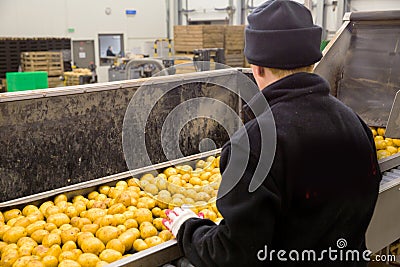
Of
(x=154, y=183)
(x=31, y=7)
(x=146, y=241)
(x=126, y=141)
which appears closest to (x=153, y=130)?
(x=126, y=141)

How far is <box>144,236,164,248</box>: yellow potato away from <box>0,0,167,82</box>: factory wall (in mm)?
10011

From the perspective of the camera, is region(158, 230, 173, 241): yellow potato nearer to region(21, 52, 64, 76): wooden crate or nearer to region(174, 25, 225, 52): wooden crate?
region(21, 52, 64, 76): wooden crate

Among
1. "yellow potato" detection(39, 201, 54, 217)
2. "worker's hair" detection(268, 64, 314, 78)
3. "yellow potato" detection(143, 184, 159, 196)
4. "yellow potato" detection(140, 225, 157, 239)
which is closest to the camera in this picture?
"worker's hair" detection(268, 64, 314, 78)

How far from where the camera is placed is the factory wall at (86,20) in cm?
1066

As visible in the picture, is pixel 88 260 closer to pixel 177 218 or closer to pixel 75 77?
pixel 177 218

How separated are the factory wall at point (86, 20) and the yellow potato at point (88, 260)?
10.0 m

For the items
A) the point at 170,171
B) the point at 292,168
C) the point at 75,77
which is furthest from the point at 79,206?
the point at 75,77

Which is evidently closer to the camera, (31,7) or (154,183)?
(154,183)

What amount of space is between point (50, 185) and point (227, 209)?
1.57 metres

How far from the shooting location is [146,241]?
6.19 feet

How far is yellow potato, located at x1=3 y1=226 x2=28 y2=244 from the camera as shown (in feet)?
6.33

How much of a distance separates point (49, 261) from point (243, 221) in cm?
86

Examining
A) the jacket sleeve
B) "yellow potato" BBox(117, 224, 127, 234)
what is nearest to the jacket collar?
the jacket sleeve

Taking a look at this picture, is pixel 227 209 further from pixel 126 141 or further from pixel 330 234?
pixel 126 141
